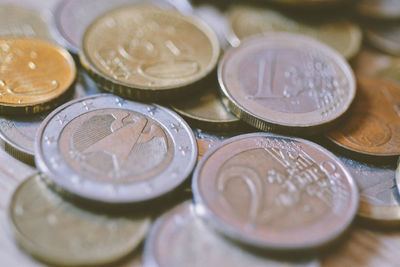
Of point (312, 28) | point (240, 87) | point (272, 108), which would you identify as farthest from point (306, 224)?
point (312, 28)

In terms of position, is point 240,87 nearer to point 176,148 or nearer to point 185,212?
point 176,148

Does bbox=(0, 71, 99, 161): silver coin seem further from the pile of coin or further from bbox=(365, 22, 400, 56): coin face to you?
bbox=(365, 22, 400, 56): coin face

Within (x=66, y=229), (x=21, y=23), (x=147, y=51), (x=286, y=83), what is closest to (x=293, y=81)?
(x=286, y=83)

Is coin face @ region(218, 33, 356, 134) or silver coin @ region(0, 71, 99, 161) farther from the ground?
coin face @ region(218, 33, 356, 134)

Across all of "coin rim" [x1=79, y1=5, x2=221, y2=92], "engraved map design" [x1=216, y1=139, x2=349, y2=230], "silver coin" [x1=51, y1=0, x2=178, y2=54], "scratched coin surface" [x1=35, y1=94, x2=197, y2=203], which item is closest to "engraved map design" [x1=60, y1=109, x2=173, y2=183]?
"scratched coin surface" [x1=35, y1=94, x2=197, y2=203]

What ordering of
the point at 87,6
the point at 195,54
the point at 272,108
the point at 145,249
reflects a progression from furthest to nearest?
1. the point at 87,6
2. the point at 195,54
3. the point at 272,108
4. the point at 145,249

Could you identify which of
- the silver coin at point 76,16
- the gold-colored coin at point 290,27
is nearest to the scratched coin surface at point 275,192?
the gold-colored coin at point 290,27
